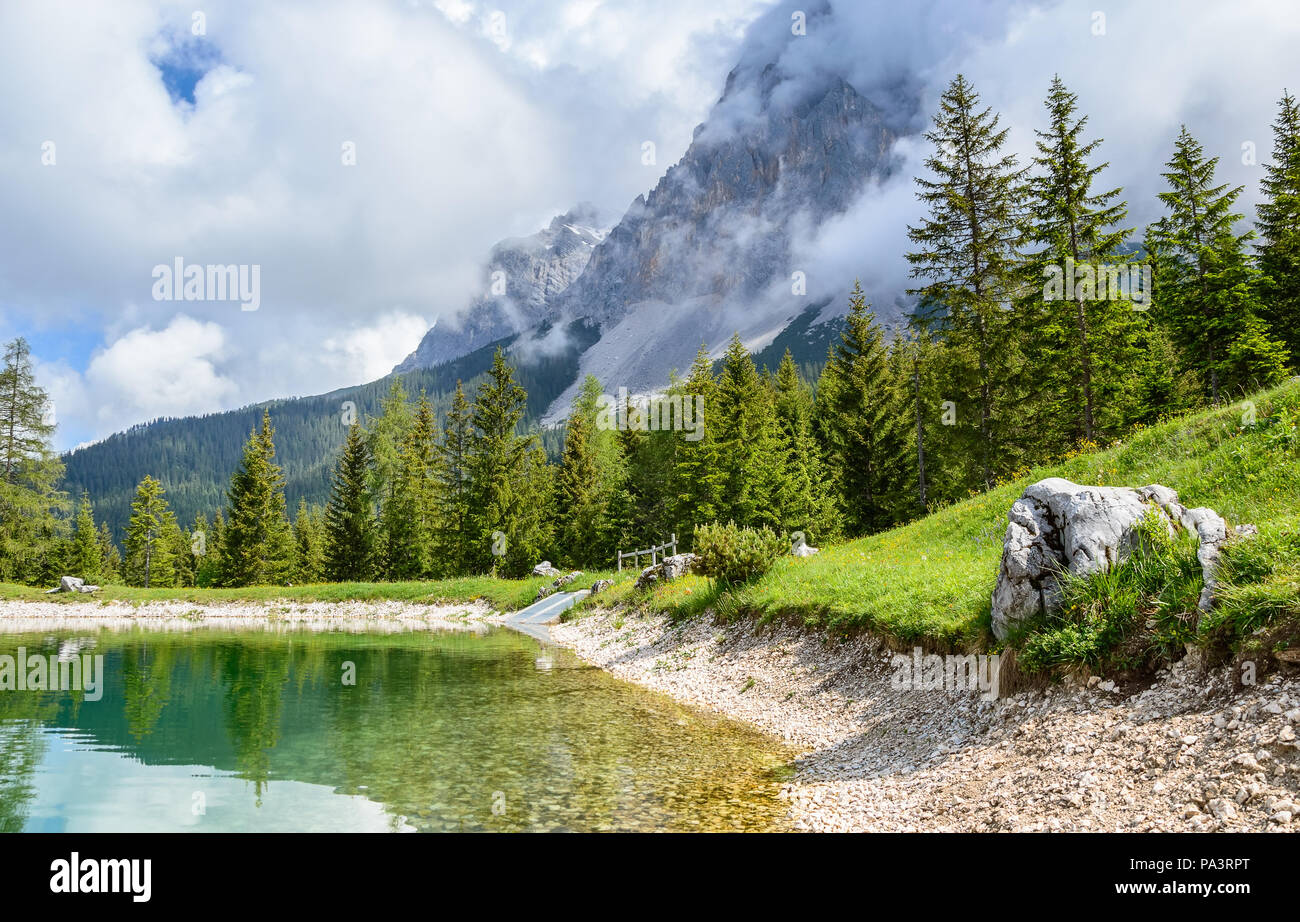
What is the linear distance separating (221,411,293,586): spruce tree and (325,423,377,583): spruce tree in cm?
567

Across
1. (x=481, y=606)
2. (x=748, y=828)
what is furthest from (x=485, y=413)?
(x=748, y=828)

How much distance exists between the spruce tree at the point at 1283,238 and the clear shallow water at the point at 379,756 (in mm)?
34903

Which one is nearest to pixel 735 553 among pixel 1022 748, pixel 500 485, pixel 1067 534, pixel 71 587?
pixel 1067 534

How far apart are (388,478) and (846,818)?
61932mm

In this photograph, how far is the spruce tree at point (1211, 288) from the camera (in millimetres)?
31562

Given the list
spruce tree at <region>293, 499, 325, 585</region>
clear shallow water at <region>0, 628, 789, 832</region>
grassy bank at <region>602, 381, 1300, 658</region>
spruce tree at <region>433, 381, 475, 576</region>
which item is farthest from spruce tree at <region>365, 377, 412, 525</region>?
grassy bank at <region>602, 381, 1300, 658</region>

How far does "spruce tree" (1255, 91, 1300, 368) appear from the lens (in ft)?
112

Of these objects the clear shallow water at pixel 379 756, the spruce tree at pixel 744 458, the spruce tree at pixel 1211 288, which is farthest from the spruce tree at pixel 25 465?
the spruce tree at pixel 1211 288

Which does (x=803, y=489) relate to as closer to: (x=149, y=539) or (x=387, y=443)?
(x=387, y=443)

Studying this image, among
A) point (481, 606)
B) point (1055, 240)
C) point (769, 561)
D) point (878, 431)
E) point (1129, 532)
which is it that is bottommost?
point (481, 606)

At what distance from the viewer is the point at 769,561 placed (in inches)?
929

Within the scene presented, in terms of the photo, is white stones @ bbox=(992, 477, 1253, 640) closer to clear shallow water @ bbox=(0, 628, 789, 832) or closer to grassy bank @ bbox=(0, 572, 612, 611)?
clear shallow water @ bbox=(0, 628, 789, 832)

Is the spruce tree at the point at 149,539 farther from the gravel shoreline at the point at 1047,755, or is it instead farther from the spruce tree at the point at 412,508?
the gravel shoreline at the point at 1047,755
